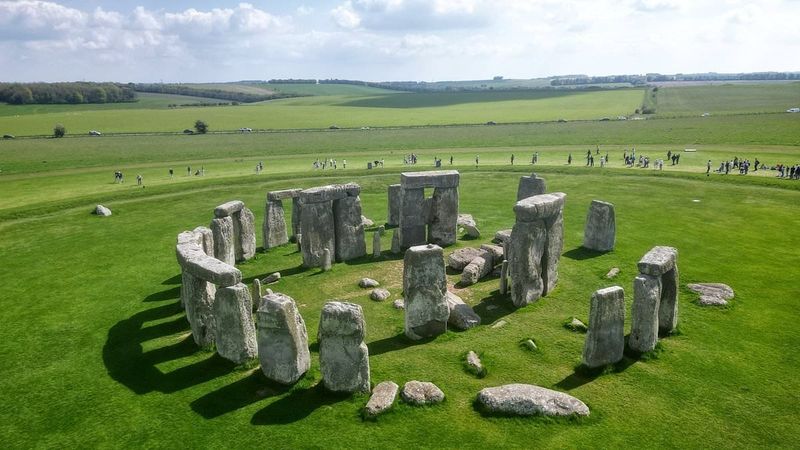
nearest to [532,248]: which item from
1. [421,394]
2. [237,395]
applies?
[421,394]

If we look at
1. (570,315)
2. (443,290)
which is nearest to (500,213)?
(570,315)

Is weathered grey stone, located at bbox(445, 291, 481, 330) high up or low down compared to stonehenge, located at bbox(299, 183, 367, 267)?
down

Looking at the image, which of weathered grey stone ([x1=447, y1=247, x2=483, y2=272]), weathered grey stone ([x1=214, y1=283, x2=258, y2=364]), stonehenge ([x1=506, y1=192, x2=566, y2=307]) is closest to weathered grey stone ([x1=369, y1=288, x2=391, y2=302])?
weathered grey stone ([x1=447, y1=247, x2=483, y2=272])

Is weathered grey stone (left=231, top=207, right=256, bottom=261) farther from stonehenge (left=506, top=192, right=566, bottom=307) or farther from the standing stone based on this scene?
the standing stone

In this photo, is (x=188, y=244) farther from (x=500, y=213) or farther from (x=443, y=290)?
(x=500, y=213)

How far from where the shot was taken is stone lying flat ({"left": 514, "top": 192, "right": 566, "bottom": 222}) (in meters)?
17.0

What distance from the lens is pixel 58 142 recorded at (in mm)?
81062

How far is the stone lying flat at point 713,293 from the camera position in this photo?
17.1m

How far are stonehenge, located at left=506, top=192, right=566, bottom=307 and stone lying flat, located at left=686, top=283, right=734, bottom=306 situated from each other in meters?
4.83

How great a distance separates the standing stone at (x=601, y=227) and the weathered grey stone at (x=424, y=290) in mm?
10086

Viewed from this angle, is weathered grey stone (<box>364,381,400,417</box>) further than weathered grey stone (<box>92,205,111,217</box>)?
No

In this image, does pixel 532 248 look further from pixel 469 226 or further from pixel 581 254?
pixel 469 226

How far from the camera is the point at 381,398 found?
12.1 meters

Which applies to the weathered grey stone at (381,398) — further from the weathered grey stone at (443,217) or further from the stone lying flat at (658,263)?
the weathered grey stone at (443,217)
